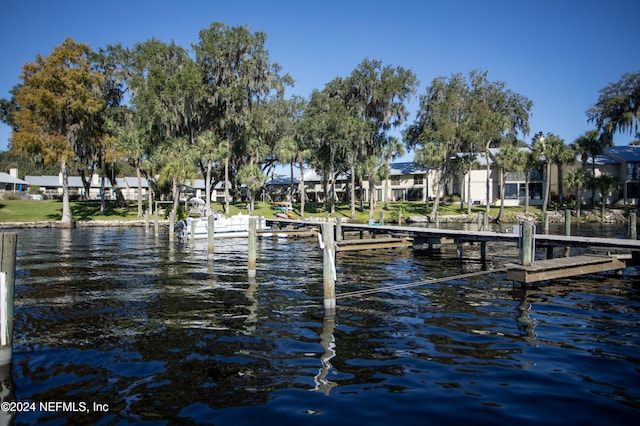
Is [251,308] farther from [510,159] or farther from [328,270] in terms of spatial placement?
[510,159]

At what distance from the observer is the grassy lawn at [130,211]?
51906 millimetres

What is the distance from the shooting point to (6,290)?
739 centimetres

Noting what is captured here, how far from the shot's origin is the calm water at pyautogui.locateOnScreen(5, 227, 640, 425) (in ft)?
21.4

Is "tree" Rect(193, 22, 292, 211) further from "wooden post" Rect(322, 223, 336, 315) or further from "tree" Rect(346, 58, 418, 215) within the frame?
"wooden post" Rect(322, 223, 336, 315)

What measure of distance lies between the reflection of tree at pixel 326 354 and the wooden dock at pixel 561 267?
640cm

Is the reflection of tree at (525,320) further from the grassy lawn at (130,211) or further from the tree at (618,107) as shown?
the tree at (618,107)

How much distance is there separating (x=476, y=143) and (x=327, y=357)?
173ft

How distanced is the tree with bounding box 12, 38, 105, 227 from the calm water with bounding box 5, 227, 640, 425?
36.1m

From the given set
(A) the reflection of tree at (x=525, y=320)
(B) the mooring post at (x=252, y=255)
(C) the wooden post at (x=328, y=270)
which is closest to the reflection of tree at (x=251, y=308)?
(B) the mooring post at (x=252, y=255)

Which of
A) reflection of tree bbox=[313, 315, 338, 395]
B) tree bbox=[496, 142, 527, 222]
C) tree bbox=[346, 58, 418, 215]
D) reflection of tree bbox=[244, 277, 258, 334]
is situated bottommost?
reflection of tree bbox=[244, 277, 258, 334]

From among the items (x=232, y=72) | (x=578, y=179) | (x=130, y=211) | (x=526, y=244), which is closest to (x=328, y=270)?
(x=526, y=244)

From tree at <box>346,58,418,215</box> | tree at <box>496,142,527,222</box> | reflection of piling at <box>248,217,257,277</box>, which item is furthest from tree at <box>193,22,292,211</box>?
reflection of piling at <box>248,217,257,277</box>

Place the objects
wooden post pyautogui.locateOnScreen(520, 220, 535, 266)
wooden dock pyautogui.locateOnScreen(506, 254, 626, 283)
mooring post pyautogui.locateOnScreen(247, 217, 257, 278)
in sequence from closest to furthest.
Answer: wooden post pyautogui.locateOnScreen(520, 220, 535, 266)
wooden dock pyautogui.locateOnScreen(506, 254, 626, 283)
mooring post pyautogui.locateOnScreen(247, 217, 257, 278)

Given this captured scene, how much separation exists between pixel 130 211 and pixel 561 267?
52441 mm
